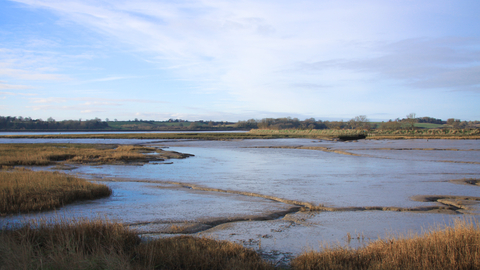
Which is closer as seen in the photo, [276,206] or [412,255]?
[412,255]

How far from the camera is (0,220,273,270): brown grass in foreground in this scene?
5.72 metres

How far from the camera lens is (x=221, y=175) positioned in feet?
68.0

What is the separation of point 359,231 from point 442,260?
9.45ft

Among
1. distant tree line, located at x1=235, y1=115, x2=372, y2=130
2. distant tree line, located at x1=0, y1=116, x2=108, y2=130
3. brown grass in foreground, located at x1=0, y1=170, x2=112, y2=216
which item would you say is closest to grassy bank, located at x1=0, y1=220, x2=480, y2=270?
brown grass in foreground, located at x1=0, y1=170, x2=112, y2=216

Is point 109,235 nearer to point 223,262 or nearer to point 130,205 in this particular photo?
point 223,262

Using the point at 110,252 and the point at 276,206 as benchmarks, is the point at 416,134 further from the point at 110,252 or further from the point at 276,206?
the point at 110,252

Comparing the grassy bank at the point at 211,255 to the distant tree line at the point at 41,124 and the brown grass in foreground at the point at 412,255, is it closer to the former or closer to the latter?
the brown grass in foreground at the point at 412,255

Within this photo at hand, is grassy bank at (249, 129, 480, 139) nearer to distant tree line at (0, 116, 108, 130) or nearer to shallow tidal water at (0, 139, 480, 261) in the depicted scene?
shallow tidal water at (0, 139, 480, 261)

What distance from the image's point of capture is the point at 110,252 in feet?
20.0

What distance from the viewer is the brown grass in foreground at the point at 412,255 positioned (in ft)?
19.6

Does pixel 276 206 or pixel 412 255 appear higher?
pixel 412 255

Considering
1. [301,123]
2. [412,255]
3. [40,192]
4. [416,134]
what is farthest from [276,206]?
[301,123]

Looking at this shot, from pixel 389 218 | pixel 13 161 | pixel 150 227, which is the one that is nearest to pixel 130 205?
pixel 150 227

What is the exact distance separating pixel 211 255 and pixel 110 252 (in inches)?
73.9
